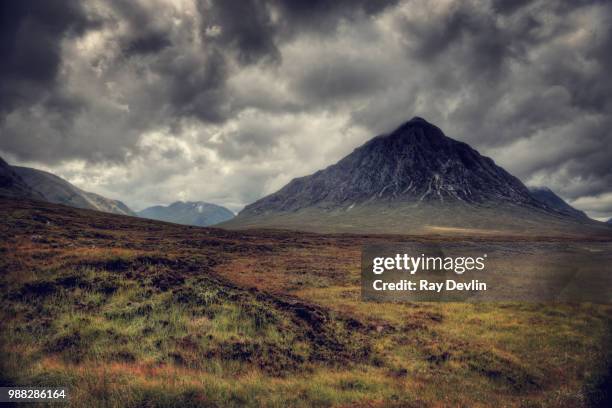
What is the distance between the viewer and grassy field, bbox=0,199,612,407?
9.78 m

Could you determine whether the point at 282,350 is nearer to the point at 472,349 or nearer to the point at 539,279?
the point at 472,349

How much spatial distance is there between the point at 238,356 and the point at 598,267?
34.0 metres

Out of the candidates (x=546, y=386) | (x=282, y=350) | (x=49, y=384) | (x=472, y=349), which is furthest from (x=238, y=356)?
(x=546, y=386)

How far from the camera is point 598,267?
1097 inches

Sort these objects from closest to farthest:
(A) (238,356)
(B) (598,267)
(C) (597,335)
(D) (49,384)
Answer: (D) (49,384)
(A) (238,356)
(C) (597,335)
(B) (598,267)

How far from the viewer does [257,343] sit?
1329 cm

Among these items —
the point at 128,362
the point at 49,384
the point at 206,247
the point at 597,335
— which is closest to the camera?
the point at 49,384

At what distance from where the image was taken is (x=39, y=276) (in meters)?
17.0

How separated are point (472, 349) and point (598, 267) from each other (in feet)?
77.8

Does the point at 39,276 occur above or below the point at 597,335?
above

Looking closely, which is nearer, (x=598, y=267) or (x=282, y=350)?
(x=282, y=350)

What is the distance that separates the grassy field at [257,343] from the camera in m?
9.78

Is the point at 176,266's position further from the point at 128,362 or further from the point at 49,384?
the point at 49,384

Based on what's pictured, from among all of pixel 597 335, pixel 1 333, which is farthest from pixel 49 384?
pixel 597 335
